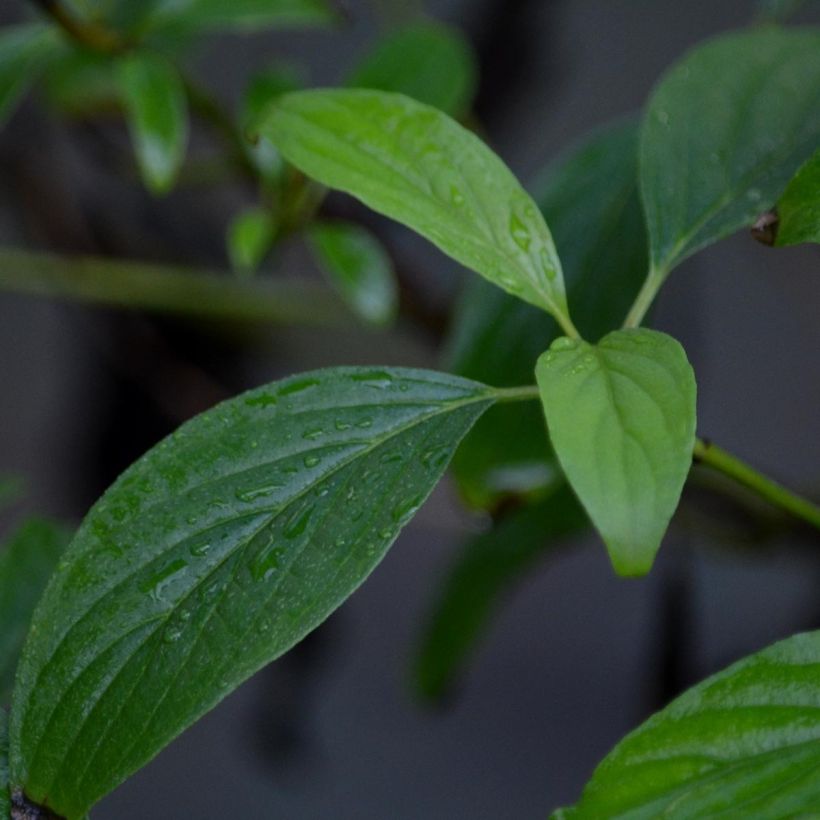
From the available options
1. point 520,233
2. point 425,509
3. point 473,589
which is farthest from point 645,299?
point 425,509

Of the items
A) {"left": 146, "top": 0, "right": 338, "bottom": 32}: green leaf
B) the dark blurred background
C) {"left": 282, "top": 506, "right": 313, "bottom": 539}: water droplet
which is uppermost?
{"left": 146, "top": 0, "right": 338, "bottom": 32}: green leaf

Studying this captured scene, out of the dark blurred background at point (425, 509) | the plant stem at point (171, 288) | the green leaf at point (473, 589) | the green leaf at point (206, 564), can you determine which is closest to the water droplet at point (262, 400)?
the green leaf at point (206, 564)

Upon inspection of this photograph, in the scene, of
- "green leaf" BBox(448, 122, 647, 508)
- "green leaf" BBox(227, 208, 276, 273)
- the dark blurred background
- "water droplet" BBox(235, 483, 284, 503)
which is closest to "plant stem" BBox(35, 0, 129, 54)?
"green leaf" BBox(227, 208, 276, 273)

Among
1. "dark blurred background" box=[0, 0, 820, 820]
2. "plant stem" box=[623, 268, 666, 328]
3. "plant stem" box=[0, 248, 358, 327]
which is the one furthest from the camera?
"dark blurred background" box=[0, 0, 820, 820]

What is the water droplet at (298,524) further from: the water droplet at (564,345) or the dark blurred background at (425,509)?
the dark blurred background at (425,509)

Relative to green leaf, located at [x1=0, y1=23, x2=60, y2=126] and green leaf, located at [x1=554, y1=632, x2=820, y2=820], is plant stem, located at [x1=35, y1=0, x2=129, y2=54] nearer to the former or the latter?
green leaf, located at [x1=0, y1=23, x2=60, y2=126]
